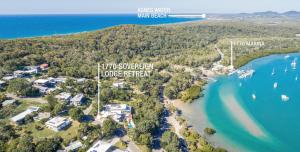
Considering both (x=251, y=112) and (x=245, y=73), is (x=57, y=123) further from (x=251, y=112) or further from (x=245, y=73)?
(x=245, y=73)

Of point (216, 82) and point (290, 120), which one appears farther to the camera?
point (216, 82)

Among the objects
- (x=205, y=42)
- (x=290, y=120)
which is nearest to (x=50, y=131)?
(x=290, y=120)

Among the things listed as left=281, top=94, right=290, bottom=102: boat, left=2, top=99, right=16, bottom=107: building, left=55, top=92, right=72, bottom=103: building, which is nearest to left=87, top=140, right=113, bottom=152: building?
left=55, top=92, right=72, bottom=103: building

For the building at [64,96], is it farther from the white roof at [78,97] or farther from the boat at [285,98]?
the boat at [285,98]

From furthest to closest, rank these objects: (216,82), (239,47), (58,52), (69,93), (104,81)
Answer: (239,47) → (58,52) → (216,82) → (104,81) → (69,93)

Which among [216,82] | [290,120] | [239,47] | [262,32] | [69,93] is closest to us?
[290,120]

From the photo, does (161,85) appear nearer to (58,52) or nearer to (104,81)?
(104,81)

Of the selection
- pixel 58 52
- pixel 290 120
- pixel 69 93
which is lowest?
pixel 290 120
